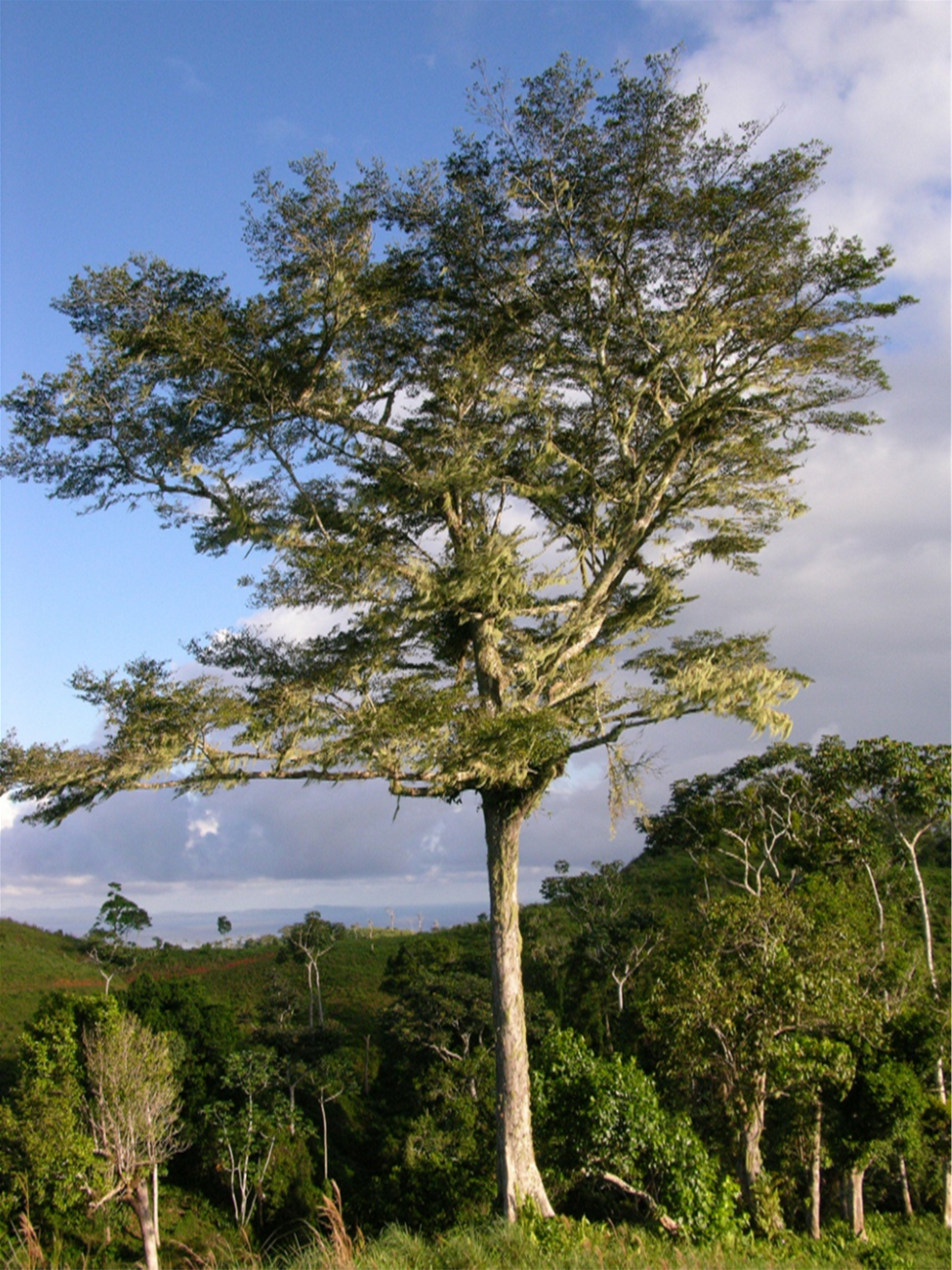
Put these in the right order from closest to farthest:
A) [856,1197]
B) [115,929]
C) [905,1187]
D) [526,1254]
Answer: [526,1254], [856,1197], [905,1187], [115,929]

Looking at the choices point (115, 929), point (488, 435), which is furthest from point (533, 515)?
point (115, 929)

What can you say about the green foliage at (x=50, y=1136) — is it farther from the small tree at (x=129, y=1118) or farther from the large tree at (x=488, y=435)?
the large tree at (x=488, y=435)

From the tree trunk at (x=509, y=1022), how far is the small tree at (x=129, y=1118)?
11621mm

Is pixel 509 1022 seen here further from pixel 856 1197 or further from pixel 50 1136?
pixel 50 1136

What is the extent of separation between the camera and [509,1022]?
37.1 feet

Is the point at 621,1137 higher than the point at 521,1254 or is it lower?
lower

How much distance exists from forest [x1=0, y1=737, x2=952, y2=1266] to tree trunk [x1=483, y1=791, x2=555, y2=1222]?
841 millimetres

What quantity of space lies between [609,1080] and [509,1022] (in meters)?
1.90

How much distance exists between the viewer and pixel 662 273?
41.8 ft

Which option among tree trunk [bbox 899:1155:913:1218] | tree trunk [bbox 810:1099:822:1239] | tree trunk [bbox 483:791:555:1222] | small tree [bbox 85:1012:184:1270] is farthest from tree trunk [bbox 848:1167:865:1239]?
small tree [bbox 85:1012:184:1270]

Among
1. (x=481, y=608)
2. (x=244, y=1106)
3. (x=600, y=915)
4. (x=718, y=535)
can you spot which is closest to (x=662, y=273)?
(x=718, y=535)

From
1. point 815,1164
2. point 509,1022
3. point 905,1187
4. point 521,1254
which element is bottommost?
point 905,1187

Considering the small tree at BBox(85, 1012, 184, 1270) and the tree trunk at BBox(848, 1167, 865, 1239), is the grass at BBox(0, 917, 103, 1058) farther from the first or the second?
the tree trunk at BBox(848, 1167, 865, 1239)

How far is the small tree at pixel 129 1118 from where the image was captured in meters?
19.2
